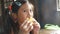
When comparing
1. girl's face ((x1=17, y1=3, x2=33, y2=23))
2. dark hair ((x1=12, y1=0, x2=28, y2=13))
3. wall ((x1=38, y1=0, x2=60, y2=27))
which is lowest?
wall ((x1=38, y1=0, x2=60, y2=27))

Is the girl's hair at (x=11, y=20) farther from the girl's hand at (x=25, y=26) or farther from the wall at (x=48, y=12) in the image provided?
the wall at (x=48, y=12)

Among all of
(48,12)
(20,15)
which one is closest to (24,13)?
(20,15)

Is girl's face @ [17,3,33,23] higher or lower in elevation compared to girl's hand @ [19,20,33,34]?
higher

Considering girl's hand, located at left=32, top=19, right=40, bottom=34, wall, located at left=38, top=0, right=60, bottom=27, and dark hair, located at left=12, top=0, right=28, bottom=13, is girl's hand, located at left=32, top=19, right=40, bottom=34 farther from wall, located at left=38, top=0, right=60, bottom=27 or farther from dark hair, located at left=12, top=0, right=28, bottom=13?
wall, located at left=38, top=0, right=60, bottom=27

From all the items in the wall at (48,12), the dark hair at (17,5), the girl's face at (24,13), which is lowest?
the wall at (48,12)

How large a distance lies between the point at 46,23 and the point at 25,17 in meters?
0.86

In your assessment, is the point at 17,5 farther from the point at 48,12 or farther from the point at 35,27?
the point at 48,12

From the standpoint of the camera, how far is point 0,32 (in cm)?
66

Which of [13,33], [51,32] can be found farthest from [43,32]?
[13,33]

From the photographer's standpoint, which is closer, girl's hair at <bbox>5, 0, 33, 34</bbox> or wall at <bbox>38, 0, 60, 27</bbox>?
girl's hair at <bbox>5, 0, 33, 34</bbox>

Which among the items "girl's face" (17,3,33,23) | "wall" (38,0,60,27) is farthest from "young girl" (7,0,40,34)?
"wall" (38,0,60,27)

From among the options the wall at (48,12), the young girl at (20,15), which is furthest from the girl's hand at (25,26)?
the wall at (48,12)

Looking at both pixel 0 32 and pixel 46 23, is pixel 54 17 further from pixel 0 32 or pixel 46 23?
pixel 0 32

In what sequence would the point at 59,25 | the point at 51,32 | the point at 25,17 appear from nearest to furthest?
1. the point at 25,17
2. the point at 51,32
3. the point at 59,25
